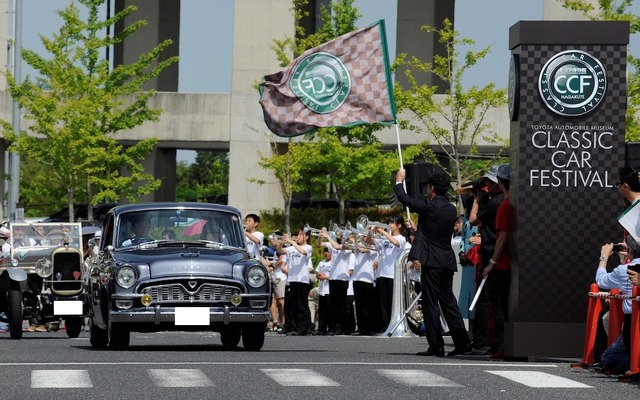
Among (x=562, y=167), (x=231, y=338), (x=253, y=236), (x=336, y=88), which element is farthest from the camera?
(x=253, y=236)

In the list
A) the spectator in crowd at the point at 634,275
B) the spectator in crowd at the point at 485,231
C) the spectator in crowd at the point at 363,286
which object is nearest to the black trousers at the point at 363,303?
the spectator in crowd at the point at 363,286

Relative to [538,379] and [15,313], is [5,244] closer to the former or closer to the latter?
[15,313]

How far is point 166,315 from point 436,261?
3164 mm

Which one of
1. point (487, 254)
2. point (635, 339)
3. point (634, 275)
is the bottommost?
point (635, 339)

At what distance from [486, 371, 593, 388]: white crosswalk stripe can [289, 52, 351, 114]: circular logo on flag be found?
9415mm

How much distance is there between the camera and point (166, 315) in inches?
705

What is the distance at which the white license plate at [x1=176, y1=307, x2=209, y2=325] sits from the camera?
17.9 m

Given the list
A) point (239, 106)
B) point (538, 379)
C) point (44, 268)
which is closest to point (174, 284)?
point (538, 379)

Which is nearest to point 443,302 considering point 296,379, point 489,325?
point 489,325

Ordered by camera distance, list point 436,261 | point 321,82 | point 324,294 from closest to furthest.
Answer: point 436,261, point 321,82, point 324,294

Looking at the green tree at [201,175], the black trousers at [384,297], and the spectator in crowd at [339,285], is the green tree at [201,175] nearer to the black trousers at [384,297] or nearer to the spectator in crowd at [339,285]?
the spectator in crowd at [339,285]

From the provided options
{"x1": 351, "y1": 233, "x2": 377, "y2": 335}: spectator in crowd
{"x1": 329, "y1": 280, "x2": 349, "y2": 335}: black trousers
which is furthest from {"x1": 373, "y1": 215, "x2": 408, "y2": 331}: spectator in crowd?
{"x1": 329, "y1": 280, "x2": 349, "y2": 335}: black trousers

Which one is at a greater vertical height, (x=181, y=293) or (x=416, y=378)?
(x=181, y=293)

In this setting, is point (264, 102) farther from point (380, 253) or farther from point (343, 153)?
point (343, 153)
